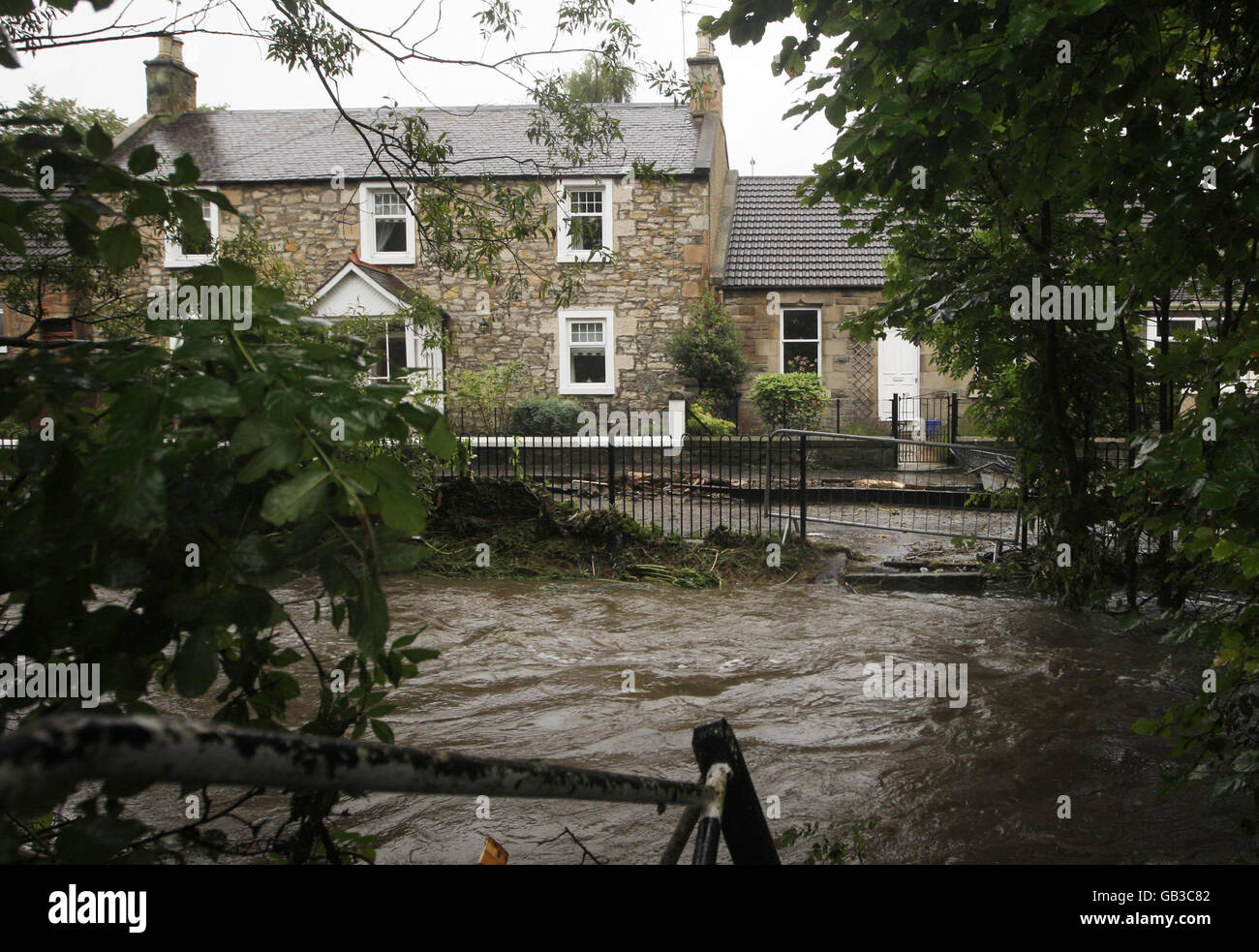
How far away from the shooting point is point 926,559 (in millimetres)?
10156

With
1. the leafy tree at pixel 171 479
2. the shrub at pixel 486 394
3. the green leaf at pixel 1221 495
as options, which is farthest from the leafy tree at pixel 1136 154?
the shrub at pixel 486 394

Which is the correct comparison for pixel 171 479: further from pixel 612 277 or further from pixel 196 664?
pixel 612 277

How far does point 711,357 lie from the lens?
20.5 m

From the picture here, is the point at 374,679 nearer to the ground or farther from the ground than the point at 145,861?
farther from the ground

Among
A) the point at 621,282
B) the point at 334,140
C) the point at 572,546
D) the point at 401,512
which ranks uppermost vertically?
the point at 334,140

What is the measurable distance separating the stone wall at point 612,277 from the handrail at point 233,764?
21.0 metres

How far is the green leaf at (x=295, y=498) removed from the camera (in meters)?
1.41

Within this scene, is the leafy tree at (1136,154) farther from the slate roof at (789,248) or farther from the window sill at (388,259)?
the window sill at (388,259)

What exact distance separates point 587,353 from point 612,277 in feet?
6.49

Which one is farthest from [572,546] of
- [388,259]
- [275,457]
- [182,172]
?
[388,259]

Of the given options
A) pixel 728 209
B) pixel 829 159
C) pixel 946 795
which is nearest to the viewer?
pixel 946 795

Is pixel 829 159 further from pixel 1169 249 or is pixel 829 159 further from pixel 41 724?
pixel 41 724
